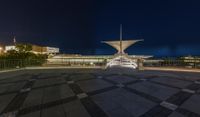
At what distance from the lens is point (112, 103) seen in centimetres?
364

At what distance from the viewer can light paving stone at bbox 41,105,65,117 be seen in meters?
2.96

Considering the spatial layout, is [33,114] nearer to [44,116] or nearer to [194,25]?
[44,116]

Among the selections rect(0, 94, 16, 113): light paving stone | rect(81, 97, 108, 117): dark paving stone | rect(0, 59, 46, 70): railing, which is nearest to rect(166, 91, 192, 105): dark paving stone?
rect(81, 97, 108, 117): dark paving stone

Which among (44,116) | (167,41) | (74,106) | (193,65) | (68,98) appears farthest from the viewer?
(167,41)

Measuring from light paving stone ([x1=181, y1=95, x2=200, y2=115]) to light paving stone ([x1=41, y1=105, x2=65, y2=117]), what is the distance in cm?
289

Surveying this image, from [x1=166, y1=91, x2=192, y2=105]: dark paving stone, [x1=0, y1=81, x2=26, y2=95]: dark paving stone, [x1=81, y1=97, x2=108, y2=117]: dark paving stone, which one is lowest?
[x1=81, y1=97, x2=108, y2=117]: dark paving stone

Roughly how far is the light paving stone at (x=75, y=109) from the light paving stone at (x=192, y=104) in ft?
7.78

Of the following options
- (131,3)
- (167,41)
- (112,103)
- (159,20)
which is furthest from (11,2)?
(167,41)

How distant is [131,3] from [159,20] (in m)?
8.76

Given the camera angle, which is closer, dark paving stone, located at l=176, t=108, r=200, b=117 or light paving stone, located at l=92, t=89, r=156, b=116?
dark paving stone, located at l=176, t=108, r=200, b=117

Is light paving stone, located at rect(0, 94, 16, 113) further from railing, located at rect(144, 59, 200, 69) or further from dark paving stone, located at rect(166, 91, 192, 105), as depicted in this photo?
railing, located at rect(144, 59, 200, 69)

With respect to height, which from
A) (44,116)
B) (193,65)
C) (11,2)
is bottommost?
(44,116)

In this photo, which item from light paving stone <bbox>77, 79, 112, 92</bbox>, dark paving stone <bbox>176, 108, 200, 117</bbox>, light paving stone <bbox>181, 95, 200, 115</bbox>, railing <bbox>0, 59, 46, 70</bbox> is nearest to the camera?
dark paving stone <bbox>176, 108, 200, 117</bbox>

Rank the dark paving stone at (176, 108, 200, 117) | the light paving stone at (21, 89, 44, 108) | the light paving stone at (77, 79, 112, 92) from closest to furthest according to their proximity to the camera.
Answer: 1. the dark paving stone at (176, 108, 200, 117)
2. the light paving stone at (21, 89, 44, 108)
3. the light paving stone at (77, 79, 112, 92)
